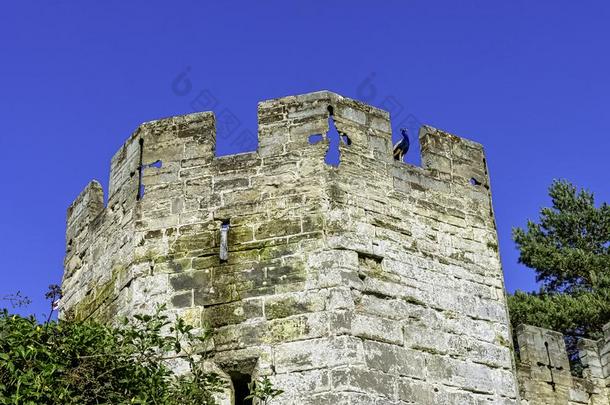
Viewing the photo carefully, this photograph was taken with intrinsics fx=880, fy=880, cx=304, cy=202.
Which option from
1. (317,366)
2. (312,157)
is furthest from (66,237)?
(317,366)

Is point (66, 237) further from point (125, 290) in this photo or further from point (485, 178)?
point (485, 178)

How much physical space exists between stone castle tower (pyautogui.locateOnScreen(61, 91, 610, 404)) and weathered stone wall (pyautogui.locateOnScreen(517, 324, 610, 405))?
2.13m

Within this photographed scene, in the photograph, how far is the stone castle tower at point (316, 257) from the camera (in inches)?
265

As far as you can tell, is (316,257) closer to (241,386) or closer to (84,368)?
(241,386)

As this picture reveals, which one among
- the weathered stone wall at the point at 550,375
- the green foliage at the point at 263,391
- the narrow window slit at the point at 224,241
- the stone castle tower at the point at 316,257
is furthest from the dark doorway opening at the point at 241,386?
the weathered stone wall at the point at 550,375

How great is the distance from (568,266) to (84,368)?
17.4 m

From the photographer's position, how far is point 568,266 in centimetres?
2136

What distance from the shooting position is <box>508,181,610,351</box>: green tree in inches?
745

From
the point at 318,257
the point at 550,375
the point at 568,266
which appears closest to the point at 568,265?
the point at 568,266

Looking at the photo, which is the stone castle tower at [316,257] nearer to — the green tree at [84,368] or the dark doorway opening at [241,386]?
the dark doorway opening at [241,386]

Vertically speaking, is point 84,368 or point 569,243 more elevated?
point 569,243

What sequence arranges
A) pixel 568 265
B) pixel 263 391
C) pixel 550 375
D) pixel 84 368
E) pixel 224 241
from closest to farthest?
pixel 84 368, pixel 263 391, pixel 224 241, pixel 550 375, pixel 568 265

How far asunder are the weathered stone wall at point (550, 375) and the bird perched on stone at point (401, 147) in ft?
9.65

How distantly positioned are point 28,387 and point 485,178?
4.76 m
